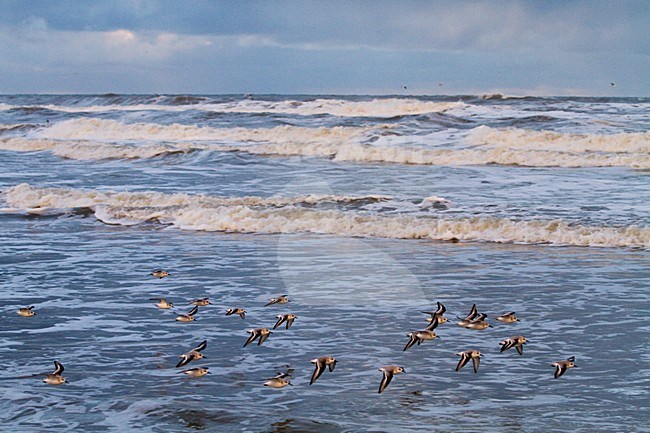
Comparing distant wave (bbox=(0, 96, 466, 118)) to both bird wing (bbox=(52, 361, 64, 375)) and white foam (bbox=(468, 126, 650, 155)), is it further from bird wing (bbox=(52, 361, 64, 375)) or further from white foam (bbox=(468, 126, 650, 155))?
bird wing (bbox=(52, 361, 64, 375))

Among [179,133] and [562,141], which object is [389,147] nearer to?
[562,141]

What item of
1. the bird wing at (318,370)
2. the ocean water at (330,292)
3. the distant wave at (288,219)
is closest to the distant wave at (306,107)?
the ocean water at (330,292)

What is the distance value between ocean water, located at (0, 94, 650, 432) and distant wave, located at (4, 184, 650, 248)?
44mm

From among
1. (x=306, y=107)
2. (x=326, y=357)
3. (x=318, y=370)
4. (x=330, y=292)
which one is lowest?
(x=330, y=292)

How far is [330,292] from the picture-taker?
9.62 meters

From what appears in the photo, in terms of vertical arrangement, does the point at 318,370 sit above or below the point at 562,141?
below

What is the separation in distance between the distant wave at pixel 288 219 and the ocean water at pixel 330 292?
0.14 feet

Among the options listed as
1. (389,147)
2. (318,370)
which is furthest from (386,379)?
(389,147)

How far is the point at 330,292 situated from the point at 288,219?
5256 millimetres

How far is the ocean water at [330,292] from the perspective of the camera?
241 inches

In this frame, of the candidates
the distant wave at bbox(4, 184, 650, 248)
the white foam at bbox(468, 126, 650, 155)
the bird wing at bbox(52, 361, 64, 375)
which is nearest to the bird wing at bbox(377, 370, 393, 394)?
the bird wing at bbox(52, 361, 64, 375)

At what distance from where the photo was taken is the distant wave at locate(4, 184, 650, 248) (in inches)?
507

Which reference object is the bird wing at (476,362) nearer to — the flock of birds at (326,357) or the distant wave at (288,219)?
the flock of birds at (326,357)

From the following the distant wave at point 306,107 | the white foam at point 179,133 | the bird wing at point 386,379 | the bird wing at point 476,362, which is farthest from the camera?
the distant wave at point 306,107
